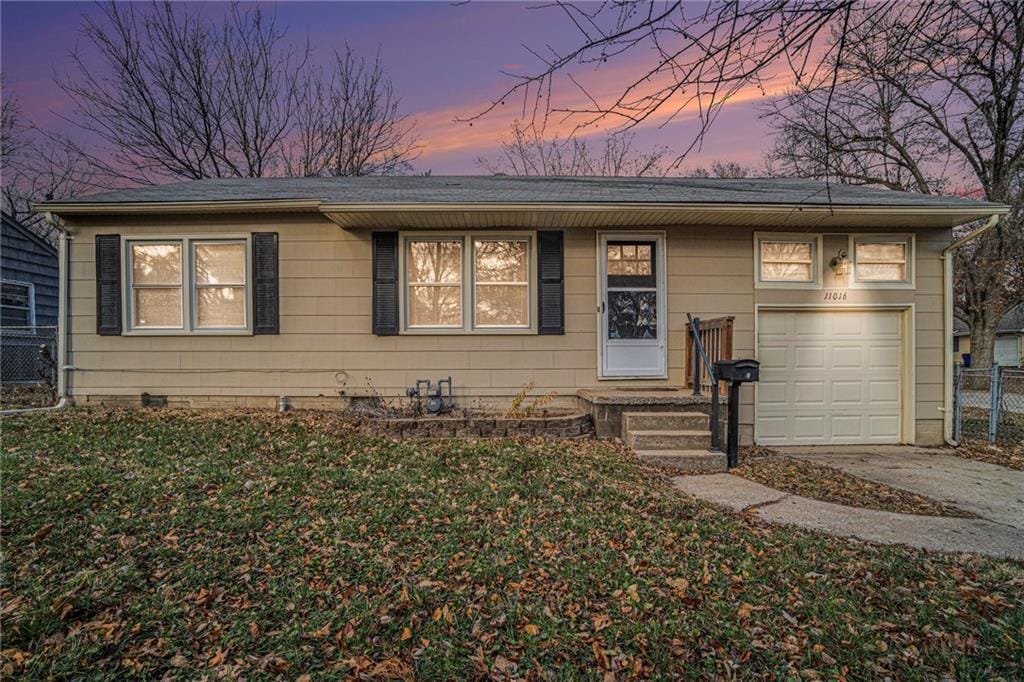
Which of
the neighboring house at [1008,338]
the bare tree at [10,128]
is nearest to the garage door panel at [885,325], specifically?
the bare tree at [10,128]

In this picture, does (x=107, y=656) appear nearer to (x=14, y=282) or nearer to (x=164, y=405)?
(x=164, y=405)

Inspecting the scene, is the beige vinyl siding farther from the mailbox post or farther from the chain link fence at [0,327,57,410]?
the chain link fence at [0,327,57,410]

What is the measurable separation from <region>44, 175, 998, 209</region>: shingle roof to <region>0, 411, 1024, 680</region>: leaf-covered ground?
3540mm

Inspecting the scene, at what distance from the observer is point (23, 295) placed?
10195 mm

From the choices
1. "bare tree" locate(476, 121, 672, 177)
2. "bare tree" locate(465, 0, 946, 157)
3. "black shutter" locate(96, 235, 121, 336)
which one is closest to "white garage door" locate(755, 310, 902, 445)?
"bare tree" locate(465, 0, 946, 157)

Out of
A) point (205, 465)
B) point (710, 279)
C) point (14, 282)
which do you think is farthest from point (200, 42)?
point (710, 279)

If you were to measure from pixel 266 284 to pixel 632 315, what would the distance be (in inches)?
199

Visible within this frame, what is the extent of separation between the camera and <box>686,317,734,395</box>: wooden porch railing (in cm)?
533

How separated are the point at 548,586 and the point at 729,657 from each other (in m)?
0.90

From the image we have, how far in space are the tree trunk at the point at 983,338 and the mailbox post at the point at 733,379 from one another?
14.3 meters

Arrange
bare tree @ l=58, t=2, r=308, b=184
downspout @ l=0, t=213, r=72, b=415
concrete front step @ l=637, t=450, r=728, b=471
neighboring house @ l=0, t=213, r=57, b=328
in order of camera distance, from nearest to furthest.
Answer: concrete front step @ l=637, t=450, r=728, b=471
downspout @ l=0, t=213, r=72, b=415
neighboring house @ l=0, t=213, r=57, b=328
bare tree @ l=58, t=2, r=308, b=184

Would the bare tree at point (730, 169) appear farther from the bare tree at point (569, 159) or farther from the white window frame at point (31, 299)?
the white window frame at point (31, 299)

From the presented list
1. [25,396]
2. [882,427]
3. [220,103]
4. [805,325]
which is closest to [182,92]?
[220,103]

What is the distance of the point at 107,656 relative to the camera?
6.35ft
